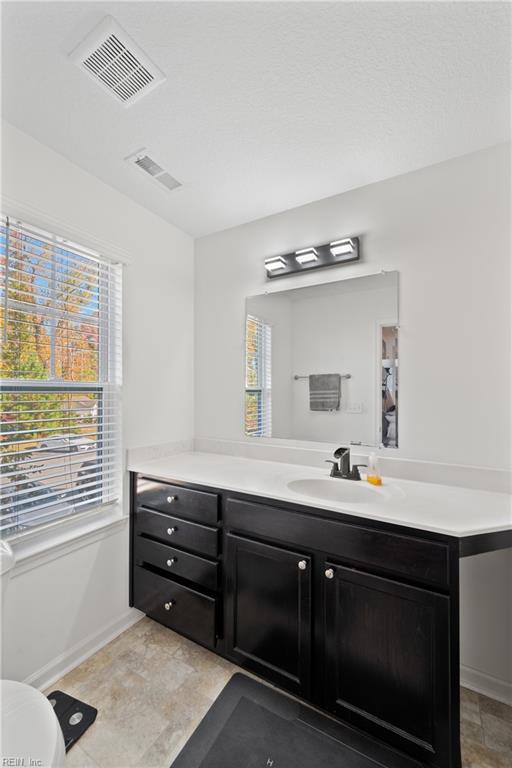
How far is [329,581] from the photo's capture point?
1.38 meters

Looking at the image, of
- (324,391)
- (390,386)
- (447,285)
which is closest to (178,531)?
(324,391)

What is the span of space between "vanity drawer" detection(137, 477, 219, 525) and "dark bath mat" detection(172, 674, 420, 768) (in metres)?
0.77

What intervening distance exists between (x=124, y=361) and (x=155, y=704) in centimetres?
167

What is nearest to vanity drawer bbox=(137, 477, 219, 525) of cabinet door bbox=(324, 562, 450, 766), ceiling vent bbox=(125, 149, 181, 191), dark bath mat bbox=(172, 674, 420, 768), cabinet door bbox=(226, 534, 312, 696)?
cabinet door bbox=(226, 534, 312, 696)

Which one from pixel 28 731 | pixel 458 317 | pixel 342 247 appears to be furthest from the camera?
pixel 342 247

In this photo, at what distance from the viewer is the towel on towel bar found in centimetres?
201

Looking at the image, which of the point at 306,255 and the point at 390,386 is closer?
A: the point at 390,386

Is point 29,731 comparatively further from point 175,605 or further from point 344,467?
point 344,467

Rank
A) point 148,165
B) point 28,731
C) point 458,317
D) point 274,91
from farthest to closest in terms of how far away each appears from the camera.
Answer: point 148,165, point 458,317, point 274,91, point 28,731

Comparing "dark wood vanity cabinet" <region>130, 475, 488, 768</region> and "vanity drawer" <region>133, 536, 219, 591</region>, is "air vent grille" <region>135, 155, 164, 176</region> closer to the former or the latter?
"dark wood vanity cabinet" <region>130, 475, 488, 768</region>

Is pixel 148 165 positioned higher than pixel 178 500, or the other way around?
pixel 148 165

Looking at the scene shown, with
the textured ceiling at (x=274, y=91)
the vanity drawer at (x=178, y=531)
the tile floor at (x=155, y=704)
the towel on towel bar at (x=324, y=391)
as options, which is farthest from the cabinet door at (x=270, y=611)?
the textured ceiling at (x=274, y=91)

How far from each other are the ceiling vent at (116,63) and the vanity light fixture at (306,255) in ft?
3.58

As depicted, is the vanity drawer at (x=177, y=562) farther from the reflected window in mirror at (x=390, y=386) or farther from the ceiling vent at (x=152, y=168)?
the ceiling vent at (x=152, y=168)
